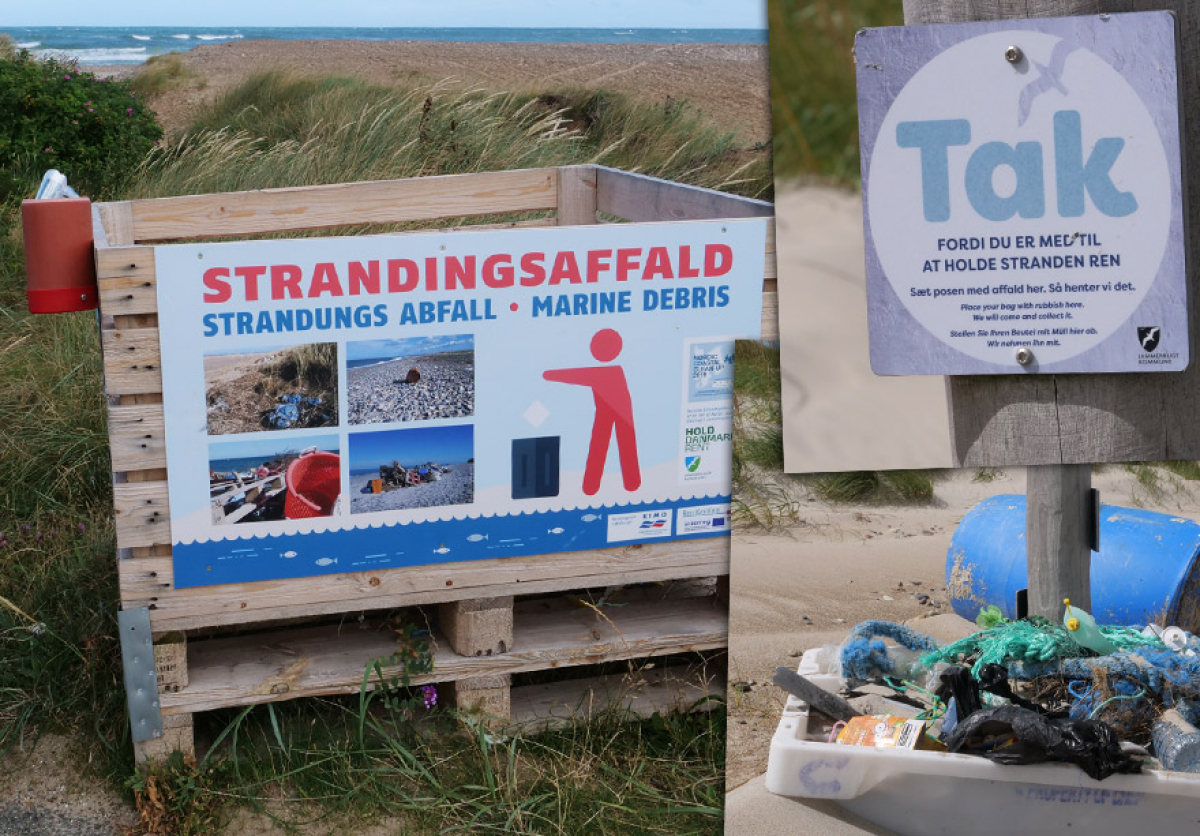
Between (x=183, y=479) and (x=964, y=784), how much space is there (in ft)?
6.37

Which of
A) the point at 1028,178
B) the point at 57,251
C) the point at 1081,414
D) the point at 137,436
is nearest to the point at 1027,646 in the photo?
the point at 1081,414

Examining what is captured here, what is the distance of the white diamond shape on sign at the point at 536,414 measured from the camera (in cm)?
331

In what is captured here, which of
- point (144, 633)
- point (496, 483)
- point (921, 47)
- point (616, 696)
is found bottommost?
point (616, 696)

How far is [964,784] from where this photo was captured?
2174 mm

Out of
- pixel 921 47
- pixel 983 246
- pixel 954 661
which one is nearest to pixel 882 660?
pixel 954 661

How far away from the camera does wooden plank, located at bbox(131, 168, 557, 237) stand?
469cm

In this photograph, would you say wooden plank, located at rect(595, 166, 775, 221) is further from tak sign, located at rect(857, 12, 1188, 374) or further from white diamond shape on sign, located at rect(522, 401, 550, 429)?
tak sign, located at rect(857, 12, 1188, 374)

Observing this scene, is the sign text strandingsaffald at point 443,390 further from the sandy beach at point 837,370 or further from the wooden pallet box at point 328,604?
the sandy beach at point 837,370

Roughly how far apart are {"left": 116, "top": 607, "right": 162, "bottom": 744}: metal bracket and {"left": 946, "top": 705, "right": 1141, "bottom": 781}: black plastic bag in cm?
202

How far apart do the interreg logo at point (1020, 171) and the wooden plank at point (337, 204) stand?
10.6 feet

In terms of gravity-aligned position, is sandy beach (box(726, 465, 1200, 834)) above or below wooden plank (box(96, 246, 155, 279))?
below

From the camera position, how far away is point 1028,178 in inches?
72.2

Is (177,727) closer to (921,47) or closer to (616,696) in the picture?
(616,696)

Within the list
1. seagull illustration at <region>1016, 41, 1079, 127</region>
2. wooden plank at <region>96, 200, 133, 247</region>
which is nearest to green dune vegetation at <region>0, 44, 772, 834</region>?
wooden plank at <region>96, 200, 133, 247</region>
